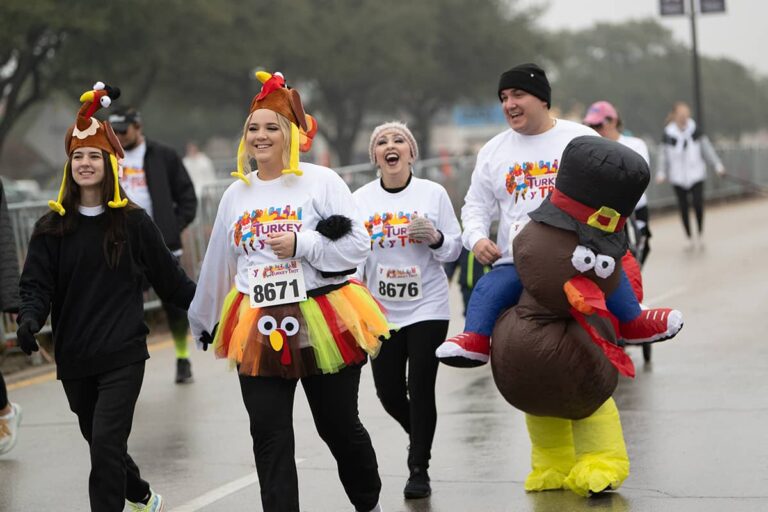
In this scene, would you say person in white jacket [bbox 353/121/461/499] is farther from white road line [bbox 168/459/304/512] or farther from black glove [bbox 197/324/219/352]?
black glove [bbox 197/324/219/352]

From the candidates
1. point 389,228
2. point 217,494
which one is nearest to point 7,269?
point 217,494


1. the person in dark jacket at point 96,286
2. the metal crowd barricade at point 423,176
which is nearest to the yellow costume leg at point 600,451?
the person in dark jacket at point 96,286

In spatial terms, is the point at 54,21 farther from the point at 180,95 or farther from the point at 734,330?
the point at 734,330

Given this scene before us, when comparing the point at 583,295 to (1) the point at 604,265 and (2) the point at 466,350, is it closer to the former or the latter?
(1) the point at 604,265

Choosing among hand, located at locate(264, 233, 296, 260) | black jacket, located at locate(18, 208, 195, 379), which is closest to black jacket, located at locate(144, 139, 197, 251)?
black jacket, located at locate(18, 208, 195, 379)

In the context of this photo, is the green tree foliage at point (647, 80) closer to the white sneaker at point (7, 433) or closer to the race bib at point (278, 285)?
the white sneaker at point (7, 433)

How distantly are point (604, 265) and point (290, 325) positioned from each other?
1.44 m

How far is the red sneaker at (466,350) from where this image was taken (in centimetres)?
644

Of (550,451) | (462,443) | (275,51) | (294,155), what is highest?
(275,51)

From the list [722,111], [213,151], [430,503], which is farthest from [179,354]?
[722,111]

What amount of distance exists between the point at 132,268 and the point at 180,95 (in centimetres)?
5150

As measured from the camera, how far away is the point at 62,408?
1020 cm

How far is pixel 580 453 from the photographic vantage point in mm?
6555

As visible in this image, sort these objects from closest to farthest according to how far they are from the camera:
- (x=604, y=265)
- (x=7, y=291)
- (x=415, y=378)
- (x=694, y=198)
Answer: (x=604, y=265)
(x=415, y=378)
(x=7, y=291)
(x=694, y=198)
